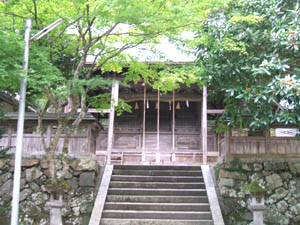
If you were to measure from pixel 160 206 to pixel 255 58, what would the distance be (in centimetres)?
519

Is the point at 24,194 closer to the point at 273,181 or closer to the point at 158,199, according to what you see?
the point at 158,199

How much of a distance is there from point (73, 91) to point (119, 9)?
2143 millimetres

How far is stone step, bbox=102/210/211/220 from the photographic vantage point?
9.54 m

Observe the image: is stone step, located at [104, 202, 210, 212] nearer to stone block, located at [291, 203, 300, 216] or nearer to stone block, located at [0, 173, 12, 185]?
stone block, located at [291, 203, 300, 216]

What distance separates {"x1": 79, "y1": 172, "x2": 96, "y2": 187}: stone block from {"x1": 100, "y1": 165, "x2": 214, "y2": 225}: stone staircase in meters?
0.65

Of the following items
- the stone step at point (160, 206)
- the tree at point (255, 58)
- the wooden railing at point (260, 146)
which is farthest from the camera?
the wooden railing at point (260, 146)

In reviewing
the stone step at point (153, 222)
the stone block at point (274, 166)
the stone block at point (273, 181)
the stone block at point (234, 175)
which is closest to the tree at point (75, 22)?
the stone step at point (153, 222)

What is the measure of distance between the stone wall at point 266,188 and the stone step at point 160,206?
76 cm

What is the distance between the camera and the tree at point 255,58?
7.44 metres

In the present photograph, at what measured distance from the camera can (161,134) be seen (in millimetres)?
16938

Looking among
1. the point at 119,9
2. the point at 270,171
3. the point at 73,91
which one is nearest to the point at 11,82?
the point at 73,91

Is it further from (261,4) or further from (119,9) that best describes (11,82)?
(261,4)

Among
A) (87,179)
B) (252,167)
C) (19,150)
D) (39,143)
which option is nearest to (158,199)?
(87,179)

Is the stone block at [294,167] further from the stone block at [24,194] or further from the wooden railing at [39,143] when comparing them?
the stone block at [24,194]
